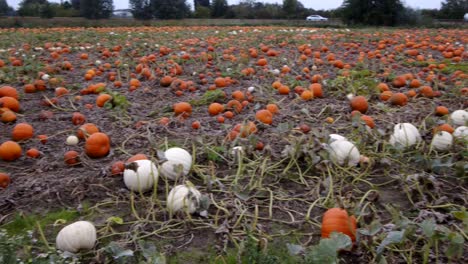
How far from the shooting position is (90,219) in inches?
103

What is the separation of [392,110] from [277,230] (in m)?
2.58

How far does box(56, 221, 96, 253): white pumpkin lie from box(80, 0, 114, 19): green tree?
104ft

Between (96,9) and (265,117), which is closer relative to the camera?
(265,117)

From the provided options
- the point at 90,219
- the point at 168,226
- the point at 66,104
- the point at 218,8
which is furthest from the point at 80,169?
the point at 218,8

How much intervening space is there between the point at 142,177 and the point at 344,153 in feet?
4.65

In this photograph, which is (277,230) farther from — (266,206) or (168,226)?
(168,226)

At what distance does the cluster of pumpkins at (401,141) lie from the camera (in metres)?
3.14

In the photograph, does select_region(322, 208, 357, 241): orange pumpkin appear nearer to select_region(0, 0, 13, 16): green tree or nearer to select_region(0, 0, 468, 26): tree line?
select_region(0, 0, 468, 26): tree line

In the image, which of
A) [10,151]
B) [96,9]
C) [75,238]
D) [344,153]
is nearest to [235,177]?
[344,153]

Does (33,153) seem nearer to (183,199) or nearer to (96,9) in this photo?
(183,199)

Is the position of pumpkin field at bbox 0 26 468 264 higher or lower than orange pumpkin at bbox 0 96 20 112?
lower

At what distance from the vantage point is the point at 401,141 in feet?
11.3

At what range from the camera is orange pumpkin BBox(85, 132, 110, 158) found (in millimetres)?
3383

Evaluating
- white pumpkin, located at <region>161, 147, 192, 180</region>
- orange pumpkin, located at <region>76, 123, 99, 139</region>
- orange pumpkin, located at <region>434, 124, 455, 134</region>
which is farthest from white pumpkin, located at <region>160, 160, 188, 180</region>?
orange pumpkin, located at <region>434, 124, 455, 134</region>
